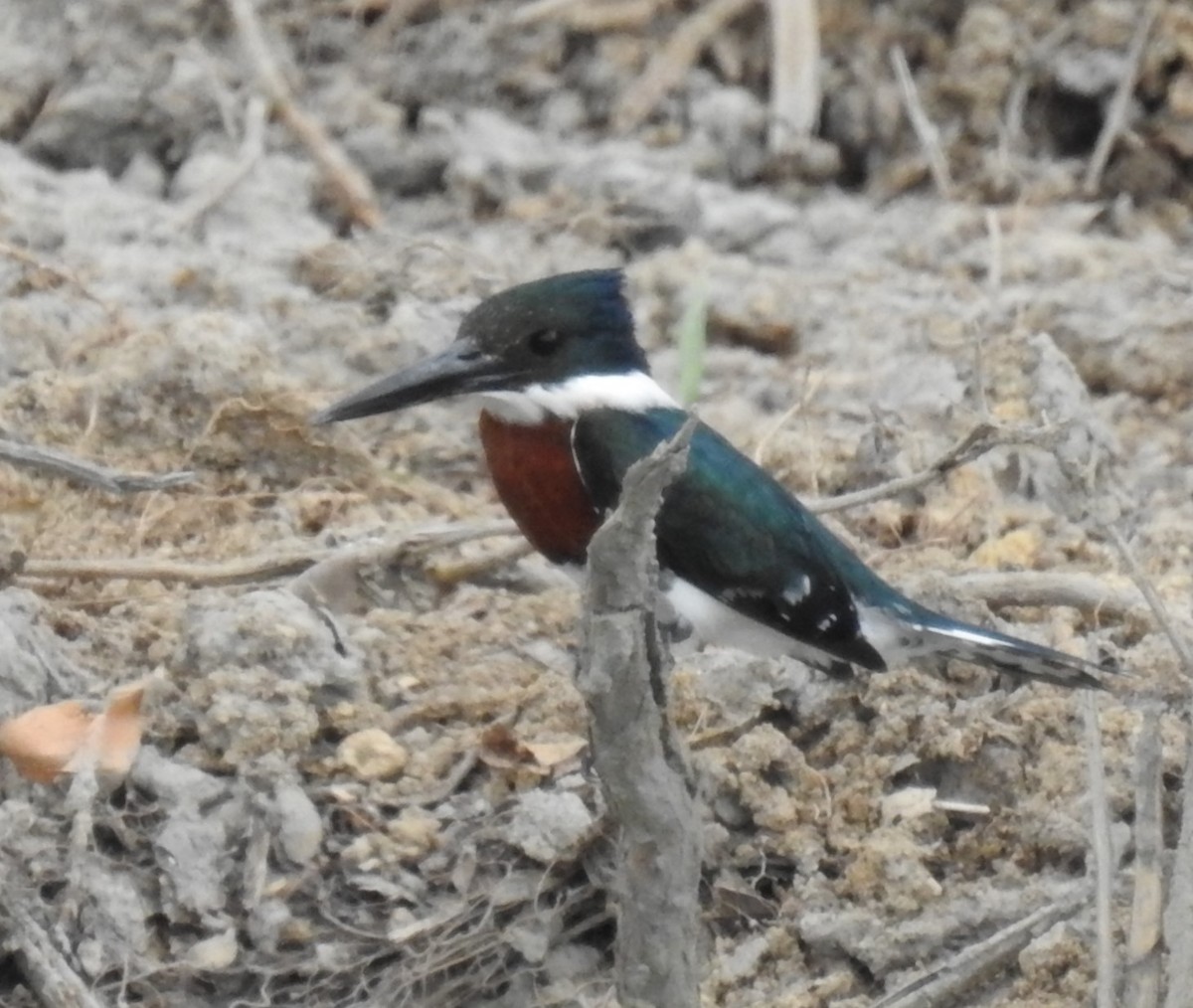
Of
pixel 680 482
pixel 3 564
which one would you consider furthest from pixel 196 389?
pixel 680 482

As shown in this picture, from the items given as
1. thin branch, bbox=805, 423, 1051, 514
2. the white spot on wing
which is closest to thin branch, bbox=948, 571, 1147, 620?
thin branch, bbox=805, 423, 1051, 514

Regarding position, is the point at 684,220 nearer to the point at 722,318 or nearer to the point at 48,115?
the point at 722,318

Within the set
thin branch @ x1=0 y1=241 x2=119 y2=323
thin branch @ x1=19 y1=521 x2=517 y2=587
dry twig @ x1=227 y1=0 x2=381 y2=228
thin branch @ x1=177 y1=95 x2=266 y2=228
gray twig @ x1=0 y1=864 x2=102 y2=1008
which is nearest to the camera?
gray twig @ x1=0 y1=864 x2=102 y2=1008

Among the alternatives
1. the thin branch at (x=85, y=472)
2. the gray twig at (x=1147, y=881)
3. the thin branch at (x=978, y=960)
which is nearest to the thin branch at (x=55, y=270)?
the thin branch at (x=85, y=472)

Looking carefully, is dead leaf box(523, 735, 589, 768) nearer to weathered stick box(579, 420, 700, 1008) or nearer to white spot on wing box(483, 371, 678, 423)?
white spot on wing box(483, 371, 678, 423)

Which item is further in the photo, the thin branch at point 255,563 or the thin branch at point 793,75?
the thin branch at point 793,75

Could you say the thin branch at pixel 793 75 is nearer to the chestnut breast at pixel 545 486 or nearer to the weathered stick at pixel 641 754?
the chestnut breast at pixel 545 486
